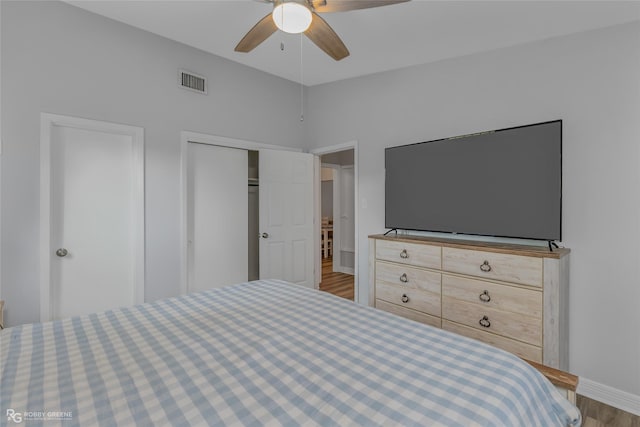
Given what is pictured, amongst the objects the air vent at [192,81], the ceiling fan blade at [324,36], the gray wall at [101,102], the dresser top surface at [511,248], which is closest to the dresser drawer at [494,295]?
the dresser top surface at [511,248]

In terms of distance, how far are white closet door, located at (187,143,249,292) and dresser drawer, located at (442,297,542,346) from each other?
2234 millimetres

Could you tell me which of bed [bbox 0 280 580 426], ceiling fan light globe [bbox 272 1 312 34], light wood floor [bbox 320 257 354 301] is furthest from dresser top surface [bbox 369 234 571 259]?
light wood floor [bbox 320 257 354 301]

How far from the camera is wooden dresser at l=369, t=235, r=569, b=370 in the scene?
6.70 ft

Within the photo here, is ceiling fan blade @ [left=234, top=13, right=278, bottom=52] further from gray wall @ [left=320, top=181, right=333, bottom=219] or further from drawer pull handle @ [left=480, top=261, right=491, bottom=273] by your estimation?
gray wall @ [left=320, top=181, right=333, bottom=219]

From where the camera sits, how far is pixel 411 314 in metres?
2.73

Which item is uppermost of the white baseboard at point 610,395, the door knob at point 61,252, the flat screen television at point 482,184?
the flat screen television at point 482,184

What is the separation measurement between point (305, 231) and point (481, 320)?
2253 mm

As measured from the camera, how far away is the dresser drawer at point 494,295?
209cm

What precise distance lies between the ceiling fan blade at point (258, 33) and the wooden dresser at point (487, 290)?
1.89 meters

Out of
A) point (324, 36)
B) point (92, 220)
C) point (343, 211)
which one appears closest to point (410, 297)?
Answer: point (324, 36)

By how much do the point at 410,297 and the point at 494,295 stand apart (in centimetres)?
67

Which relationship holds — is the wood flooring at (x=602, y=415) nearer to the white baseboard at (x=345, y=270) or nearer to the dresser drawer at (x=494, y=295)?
the dresser drawer at (x=494, y=295)

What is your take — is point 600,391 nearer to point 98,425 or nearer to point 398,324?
point 398,324

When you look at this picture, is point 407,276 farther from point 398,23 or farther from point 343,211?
point 343,211
